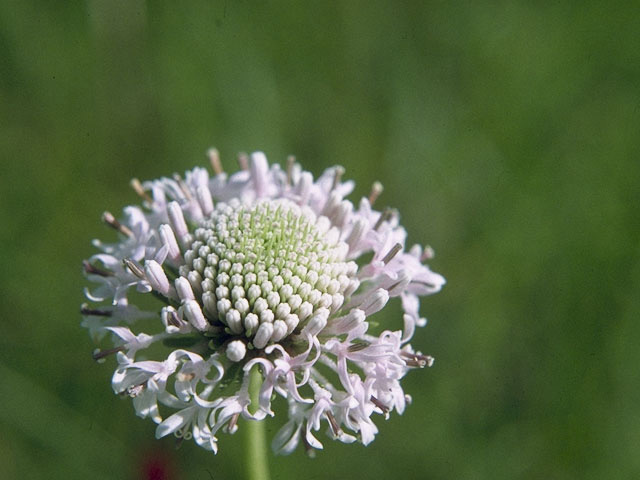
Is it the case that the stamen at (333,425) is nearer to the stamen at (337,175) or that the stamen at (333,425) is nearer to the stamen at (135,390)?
the stamen at (135,390)

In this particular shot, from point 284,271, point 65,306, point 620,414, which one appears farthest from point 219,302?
point 620,414

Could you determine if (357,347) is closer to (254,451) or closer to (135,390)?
(254,451)

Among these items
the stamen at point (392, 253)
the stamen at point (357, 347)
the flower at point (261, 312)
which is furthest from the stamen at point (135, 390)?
the stamen at point (392, 253)

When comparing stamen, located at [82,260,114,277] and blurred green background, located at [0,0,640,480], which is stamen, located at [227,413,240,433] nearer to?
stamen, located at [82,260,114,277]

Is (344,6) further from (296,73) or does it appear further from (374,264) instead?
(374,264)

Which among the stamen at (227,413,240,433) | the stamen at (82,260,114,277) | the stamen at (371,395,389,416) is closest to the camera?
the stamen at (227,413,240,433)

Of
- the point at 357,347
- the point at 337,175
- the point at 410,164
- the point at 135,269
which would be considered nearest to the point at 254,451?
the point at 357,347

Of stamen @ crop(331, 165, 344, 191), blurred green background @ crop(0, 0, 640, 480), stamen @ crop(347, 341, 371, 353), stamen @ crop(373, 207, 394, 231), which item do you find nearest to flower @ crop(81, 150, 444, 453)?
stamen @ crop(347, 341, 371, 353)
